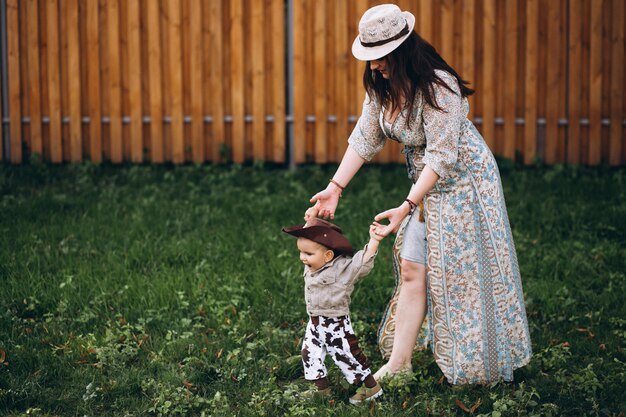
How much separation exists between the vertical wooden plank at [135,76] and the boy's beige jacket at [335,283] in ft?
17.6

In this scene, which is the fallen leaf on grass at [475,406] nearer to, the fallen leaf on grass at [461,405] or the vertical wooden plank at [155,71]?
the fallen leaf on grass at [461,405]

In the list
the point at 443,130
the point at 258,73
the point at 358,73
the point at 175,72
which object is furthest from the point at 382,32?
the point at 175,72

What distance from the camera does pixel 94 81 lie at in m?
9.38

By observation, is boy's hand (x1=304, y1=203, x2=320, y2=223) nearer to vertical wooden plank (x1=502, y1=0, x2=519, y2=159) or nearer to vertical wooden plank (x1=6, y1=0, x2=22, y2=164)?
vertical wooden plank (x1=502, y1=0, x2=519, y2=159)

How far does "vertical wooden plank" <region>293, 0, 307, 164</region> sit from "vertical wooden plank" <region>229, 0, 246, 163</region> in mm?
521

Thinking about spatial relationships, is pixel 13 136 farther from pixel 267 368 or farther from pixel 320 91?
pixel 267 368

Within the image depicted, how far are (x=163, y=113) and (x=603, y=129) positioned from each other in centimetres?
435

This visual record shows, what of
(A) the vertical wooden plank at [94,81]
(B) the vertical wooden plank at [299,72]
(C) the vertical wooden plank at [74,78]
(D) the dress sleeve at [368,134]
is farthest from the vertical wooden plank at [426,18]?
(D) the dress sleeve at [368,134]

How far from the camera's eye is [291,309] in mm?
5754

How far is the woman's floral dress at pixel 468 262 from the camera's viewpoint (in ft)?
14.9

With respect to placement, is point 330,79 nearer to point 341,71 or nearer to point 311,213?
point 341,71

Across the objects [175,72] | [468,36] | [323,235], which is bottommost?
[323,235]

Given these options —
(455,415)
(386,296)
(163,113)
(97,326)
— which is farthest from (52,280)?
(163,113)

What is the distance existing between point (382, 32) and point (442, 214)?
931 mm
